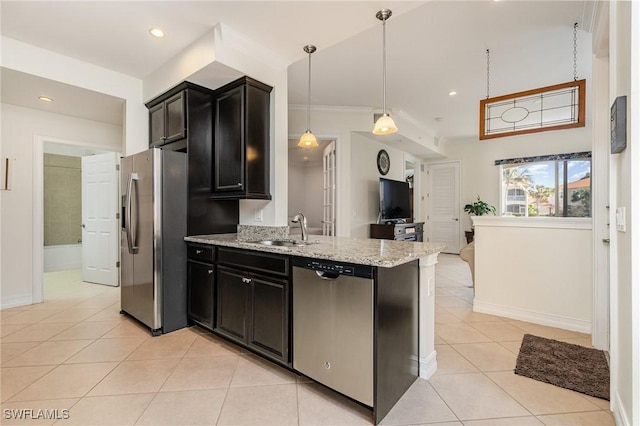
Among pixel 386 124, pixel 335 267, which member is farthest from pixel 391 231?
pixel 335 267

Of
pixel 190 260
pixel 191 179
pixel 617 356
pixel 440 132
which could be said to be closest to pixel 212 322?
A: pixel 190 260

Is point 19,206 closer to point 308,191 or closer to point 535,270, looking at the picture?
point 535,270

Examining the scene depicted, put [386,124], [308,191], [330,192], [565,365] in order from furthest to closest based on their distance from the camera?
[308,191], [330,192], [386,124], [565,365]

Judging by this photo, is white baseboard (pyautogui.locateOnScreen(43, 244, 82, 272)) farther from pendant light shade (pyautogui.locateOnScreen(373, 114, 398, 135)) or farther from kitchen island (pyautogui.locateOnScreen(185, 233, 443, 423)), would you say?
pendant light shade (pyautogui.locateOnScreen(373, 114, 398, 135))

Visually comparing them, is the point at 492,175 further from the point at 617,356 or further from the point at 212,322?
the point at 212,322

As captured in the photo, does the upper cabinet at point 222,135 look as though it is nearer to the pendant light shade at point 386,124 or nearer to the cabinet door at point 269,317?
the cabinet door at point 269,317

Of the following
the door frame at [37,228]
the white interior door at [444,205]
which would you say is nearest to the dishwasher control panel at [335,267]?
the door frame at [37,228]

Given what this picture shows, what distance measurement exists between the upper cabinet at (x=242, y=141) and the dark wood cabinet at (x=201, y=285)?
2.01 feet

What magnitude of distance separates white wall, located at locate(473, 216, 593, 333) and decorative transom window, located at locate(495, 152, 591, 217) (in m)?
4.30

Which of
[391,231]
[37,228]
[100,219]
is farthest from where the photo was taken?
[391,231]

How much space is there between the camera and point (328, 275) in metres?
1.77

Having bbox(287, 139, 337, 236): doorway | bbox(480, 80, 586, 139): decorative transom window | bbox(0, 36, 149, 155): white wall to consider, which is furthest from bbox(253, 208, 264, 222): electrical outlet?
bbox(287, 139, 337, 236): doorway

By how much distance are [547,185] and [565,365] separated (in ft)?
18.3

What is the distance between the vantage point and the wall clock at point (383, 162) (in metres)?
5.82
